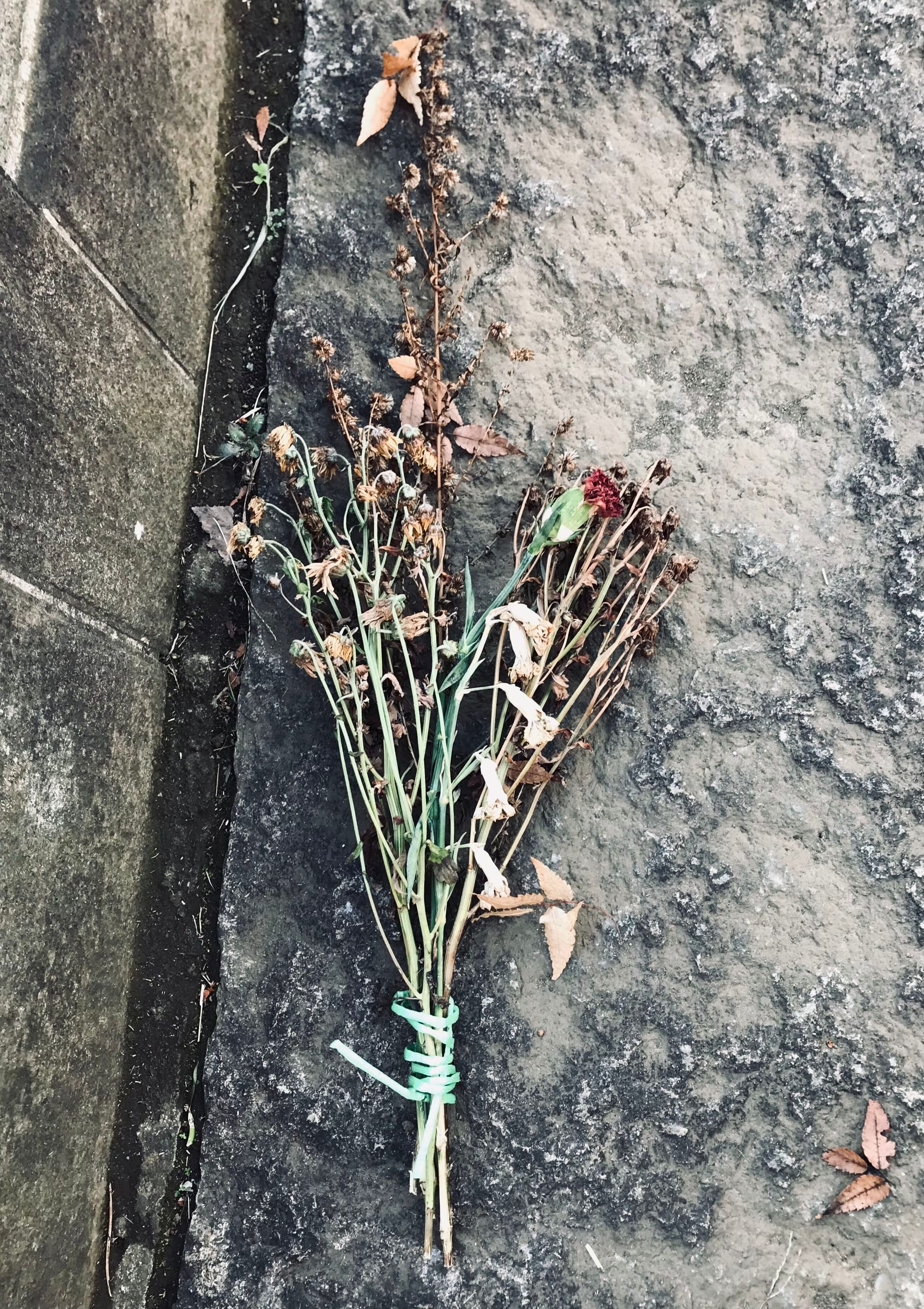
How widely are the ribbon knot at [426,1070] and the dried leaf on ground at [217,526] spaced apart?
1.19m

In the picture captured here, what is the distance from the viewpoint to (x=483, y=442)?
8.11 feet

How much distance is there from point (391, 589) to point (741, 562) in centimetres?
82

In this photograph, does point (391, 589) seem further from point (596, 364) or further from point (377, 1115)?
point (377, 1115)

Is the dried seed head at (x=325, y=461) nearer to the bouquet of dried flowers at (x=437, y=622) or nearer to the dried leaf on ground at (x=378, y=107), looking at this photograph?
the bouquet of dried flowers at (x=437, y=622)

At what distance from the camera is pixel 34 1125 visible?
2.21 m

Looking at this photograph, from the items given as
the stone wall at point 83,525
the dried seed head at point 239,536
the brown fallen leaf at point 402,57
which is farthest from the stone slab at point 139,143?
the dried seed head at point 239,536

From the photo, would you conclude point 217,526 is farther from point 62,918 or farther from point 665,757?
point 665,757

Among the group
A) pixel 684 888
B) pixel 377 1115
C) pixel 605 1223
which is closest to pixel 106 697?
pixel 377 1115

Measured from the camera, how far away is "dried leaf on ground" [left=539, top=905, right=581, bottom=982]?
2.30m

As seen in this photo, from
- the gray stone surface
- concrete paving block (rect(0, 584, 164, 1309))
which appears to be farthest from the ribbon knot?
concrete paving block (rect(0, 584, 164, 1309))

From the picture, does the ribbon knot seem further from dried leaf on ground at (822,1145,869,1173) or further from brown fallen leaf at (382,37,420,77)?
brown fallen leaf at (382,37,420,77)

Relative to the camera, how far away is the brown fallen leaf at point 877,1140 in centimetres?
221

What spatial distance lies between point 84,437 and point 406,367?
0.76m

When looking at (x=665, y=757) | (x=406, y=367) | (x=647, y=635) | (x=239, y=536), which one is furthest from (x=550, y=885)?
(x=406, y=367)
